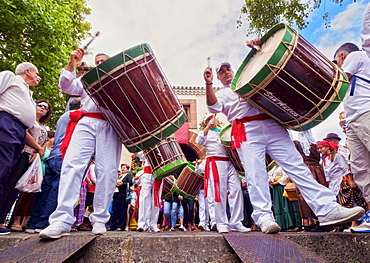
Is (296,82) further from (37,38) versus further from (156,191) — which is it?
(37,38)

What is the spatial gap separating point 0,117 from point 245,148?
2.45 metres

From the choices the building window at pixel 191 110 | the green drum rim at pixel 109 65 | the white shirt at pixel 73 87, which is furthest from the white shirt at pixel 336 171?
the building window at pixel 191 110

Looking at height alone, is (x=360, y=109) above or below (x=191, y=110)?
below

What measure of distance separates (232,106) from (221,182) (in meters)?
1.46

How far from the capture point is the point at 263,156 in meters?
3.09

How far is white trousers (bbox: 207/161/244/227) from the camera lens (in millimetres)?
4188

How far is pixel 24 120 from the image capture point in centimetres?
303

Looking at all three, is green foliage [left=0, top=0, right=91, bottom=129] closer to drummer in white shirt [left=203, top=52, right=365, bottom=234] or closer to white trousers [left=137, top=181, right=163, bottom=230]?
white trousers [left=137, top=181, right=163, bottom=230]

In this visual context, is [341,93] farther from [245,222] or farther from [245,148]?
[245,222]

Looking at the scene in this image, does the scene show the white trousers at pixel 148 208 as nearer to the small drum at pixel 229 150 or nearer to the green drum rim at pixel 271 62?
the small drum at pixel 229 150

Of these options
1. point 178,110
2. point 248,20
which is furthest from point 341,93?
point 248,20

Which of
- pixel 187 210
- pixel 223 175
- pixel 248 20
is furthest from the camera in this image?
pixel 187 210

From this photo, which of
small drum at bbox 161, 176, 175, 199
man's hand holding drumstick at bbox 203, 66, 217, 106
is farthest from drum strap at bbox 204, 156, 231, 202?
small drum at bbox 161, 176, 175, 199

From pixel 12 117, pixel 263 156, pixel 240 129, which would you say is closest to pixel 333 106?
pixel 263 156
